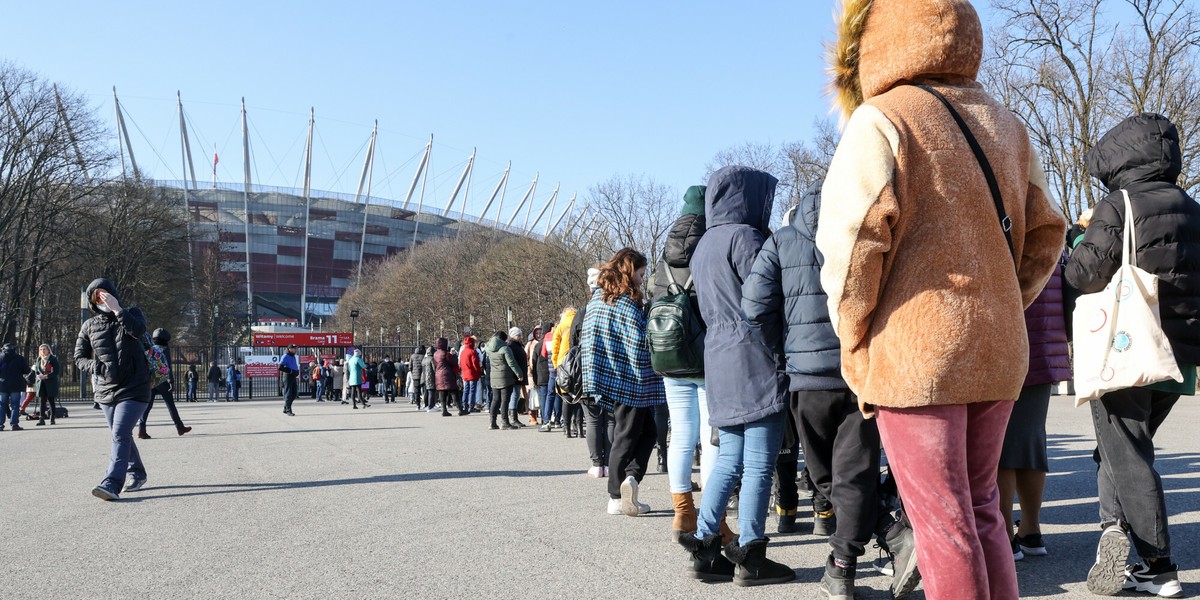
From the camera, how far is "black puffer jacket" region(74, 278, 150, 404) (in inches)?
330

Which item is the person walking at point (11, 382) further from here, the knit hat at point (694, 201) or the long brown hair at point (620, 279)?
the knit hat at point (694, 201)

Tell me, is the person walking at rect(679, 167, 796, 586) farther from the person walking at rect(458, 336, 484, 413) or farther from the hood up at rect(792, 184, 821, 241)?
the person walking at rect(458, 336, 484, 413)

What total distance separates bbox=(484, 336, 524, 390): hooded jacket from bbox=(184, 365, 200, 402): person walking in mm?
24452

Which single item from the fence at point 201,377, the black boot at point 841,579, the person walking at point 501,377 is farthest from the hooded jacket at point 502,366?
the fence at point 201,377

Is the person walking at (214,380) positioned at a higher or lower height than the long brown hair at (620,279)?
lower

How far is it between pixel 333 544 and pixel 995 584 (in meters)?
4.09

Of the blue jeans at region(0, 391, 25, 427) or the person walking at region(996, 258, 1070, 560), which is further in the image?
the blue jeans at region(0, 391, 25, 427)

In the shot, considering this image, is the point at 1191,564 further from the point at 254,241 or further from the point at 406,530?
the point at 254,241

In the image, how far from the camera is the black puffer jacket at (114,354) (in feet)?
27.5

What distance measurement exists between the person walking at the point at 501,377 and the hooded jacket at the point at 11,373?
9.46m

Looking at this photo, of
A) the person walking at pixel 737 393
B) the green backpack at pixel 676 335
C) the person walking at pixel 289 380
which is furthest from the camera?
the person walking at pixel 289 380

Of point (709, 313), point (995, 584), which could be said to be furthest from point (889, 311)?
point (709, 313)

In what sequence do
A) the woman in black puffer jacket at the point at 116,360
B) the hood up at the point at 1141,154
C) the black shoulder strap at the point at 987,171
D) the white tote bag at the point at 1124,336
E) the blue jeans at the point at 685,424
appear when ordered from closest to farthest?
the black shoulder strap at the point at 987,171, the white tote bag at the point at 1124,336, the hood up at the point at 1141,154, the blue jeans at the point at 685,424, the woman in black puffer jacket at the point at 116,360

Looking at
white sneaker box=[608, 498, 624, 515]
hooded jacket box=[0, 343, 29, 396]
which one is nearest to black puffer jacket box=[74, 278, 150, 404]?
white sneaker box=[608, 498, 624, 515]
